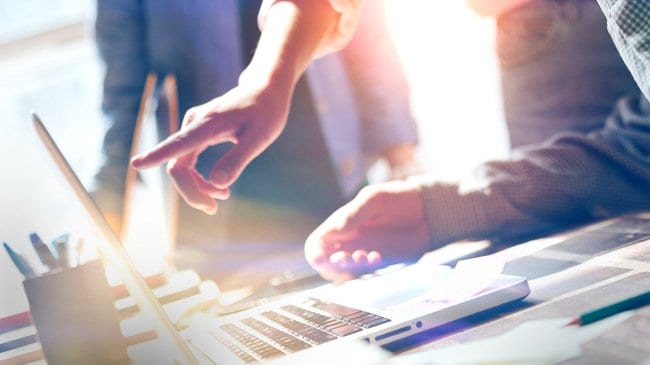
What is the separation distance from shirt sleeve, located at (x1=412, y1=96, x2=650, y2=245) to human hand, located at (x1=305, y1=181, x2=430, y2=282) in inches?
0.8

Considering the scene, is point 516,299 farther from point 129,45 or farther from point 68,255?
point 129,45

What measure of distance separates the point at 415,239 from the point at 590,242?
0.20 meters

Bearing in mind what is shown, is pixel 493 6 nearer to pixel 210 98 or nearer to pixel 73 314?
pixel 210 98

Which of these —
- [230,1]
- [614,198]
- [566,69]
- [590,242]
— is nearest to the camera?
[590,242]

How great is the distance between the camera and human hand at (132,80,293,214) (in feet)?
1.67

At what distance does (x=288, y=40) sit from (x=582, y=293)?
410 millimetres

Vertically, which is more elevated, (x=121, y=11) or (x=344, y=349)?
(x=121, y=11)

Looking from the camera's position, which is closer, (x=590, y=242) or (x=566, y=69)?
(x=590, y=242)

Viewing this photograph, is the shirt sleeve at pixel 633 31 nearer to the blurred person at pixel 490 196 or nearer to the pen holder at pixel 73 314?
the blurred person at pixel 490 196

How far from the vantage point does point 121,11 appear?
36.4 inches

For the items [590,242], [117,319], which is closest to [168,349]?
[117,319]

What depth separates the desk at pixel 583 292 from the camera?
0.29m

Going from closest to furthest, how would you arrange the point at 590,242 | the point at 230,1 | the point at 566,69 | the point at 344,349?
the point at 344,349 → the point at 590,242 → the point at 566,69 → the point at 230,1

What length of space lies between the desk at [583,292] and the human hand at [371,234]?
0.15 m
